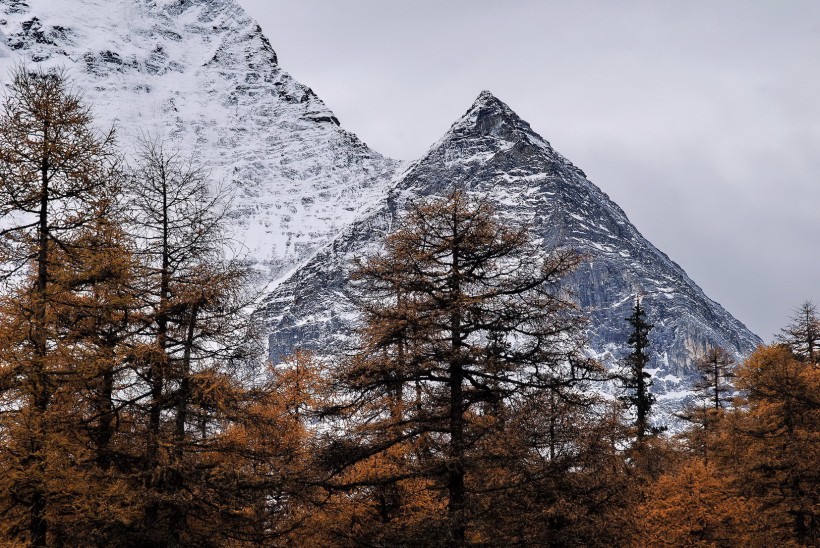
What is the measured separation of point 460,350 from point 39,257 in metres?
7.74

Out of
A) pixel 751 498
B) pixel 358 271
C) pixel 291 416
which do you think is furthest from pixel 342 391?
pixel 751 498

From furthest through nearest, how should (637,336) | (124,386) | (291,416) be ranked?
(637,336), (291,416), (124,386)

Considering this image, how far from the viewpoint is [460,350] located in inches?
559

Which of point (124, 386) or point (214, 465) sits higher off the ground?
point (124, 386)

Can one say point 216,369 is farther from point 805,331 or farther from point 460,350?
point 805,331

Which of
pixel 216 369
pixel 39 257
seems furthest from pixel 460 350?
pixel 39 257

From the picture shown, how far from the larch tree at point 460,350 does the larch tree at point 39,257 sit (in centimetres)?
492

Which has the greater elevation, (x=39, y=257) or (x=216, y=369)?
(x=39, y=257)

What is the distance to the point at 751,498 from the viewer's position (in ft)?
83.9

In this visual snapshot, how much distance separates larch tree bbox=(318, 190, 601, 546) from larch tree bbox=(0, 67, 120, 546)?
194 inches

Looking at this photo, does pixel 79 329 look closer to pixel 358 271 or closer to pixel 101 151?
pixel 101 151

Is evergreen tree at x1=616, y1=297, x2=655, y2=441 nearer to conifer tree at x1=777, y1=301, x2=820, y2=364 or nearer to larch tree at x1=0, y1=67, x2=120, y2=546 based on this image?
conifer tree at x1=777, y1=301, x2=820, y2=364

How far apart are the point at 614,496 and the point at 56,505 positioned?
438 inches

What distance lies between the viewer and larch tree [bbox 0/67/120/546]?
12.9 m
